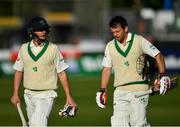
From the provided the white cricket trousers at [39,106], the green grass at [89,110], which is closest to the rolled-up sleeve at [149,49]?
the white cricket trousers at [39,106]

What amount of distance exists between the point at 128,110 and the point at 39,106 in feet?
3.96

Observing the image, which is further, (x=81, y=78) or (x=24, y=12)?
(x=24, y=12)

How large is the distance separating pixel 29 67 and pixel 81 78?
17.4 meters

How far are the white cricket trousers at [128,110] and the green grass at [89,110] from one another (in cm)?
466

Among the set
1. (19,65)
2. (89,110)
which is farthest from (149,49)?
(89,110)

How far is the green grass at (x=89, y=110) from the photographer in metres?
15.3

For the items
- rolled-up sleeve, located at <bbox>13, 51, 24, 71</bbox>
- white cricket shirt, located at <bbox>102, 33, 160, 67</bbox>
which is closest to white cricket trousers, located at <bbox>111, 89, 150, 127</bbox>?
white cricket shirt, located at <bbox>102, 33, 160, 67</bbox>

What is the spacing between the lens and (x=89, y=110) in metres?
17.6

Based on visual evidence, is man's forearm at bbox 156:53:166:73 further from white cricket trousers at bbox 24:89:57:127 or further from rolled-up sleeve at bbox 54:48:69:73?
white cricket trousers at bbox 24:89:57:127

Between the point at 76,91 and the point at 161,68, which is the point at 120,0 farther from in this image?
the point at 161,68

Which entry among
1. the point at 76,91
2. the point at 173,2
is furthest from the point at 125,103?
the point at 173,2

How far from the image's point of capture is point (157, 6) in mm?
32062

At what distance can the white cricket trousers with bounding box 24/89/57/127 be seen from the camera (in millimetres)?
9906

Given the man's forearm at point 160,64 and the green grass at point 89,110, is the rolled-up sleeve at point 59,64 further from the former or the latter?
the green grass at point 89,110
